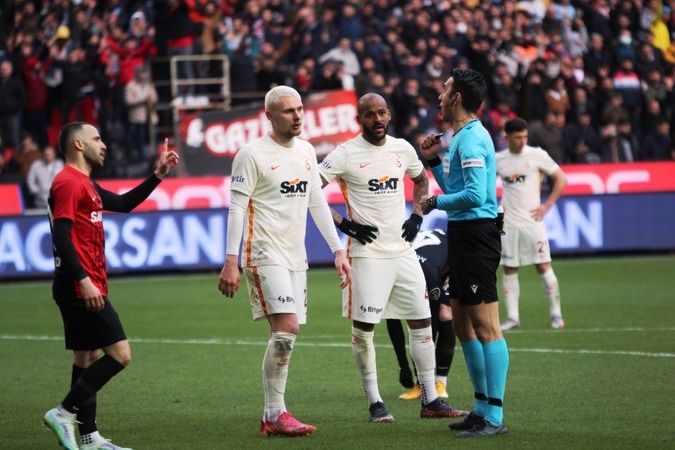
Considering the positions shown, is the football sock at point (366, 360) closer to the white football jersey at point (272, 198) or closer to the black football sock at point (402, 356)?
the white football jersey at point (272, 198)

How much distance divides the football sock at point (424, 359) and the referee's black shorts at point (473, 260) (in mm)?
879

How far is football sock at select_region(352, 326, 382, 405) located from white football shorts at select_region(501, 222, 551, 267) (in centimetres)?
626

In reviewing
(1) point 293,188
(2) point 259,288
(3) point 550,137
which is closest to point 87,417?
(2) point 259,288

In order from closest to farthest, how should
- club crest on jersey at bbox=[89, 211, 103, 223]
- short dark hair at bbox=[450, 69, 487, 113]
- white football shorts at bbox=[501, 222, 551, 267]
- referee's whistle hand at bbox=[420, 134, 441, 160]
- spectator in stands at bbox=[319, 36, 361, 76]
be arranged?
club crest on jersey at bbox=[89, 211, 103, 223] < short dark hair at bbox=[450, 69, 487, 113] < referee's whistle hand at bbox=[420, 134, 441, 160] < white football shorts at bbox=[501, 222, 551, 267] < spectator in stands at bbox=[319, 36, 361, 76]

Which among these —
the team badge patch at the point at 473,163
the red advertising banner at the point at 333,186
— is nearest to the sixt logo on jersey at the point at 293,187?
the team badge patch at the point at 473,163

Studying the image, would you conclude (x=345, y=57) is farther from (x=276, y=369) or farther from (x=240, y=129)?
(x=276, y=369)

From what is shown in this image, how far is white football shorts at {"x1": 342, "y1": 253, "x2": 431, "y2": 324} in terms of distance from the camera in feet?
31.8

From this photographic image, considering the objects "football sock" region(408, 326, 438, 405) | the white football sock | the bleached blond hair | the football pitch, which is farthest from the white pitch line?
the white football sock

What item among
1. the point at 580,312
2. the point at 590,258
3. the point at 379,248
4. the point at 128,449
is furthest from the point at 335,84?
the point at 128,449

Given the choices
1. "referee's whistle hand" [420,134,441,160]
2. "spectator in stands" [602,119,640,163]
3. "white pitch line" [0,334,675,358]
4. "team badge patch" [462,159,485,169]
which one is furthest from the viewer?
"spectator in stands" [602,119,640,163]

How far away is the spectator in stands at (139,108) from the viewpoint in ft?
82.4

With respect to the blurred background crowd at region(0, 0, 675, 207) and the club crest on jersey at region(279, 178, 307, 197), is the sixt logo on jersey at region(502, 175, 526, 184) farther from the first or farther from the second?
the blurred background crowd at region(0, 0, 675, 207)

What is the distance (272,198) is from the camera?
30.3ft

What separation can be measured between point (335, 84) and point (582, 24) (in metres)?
7.55
